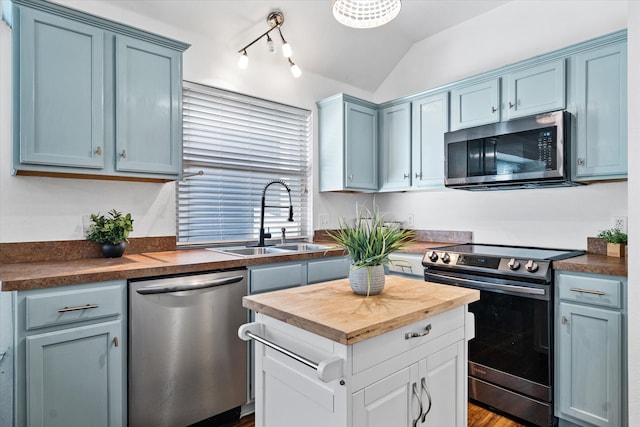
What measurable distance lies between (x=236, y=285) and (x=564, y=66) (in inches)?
95.9

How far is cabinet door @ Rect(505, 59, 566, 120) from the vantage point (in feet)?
7.82

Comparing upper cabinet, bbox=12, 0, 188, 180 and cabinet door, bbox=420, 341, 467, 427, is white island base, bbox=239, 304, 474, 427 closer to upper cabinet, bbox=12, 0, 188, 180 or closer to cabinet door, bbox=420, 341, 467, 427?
cabinet door, bbox=420, 341, 467, 427

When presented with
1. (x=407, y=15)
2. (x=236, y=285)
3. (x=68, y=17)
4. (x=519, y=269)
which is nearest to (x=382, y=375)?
(x=236, y=285)

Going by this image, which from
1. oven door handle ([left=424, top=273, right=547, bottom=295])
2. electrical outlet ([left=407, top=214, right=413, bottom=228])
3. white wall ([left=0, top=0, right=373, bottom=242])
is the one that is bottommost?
oven door handle ([left=424, top=273, right=547, bottom=295])

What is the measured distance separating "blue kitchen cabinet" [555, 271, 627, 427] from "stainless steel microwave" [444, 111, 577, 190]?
68cm

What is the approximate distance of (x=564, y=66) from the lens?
7.74ft

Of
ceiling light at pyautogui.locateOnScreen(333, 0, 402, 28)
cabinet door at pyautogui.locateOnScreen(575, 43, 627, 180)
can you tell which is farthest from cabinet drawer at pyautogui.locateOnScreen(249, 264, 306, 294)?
cabinet door at pyautogui.locateOnScreen(575, 43, 627, 180)

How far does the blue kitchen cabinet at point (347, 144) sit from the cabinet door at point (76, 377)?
2.10m

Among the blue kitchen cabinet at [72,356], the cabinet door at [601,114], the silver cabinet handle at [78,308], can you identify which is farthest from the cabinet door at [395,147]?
the silver cabinet handle at [78,308]

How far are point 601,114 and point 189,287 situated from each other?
2559 mm

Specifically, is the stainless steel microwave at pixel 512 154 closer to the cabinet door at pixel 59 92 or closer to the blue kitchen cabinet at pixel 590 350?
the blue kitchen cabinet at pixel 590 350

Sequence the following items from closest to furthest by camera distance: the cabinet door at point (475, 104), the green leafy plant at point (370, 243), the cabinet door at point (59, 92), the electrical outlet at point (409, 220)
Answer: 1. the green leafy plant at point (370, 243)
2. the cabinet door at point (59, 92)
3. the cabinet door at point (475, 104)
4. the electrical outlet at point (409, 220)

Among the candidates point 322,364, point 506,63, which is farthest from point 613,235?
point 322,364

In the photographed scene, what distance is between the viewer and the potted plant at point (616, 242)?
89.7 inches
